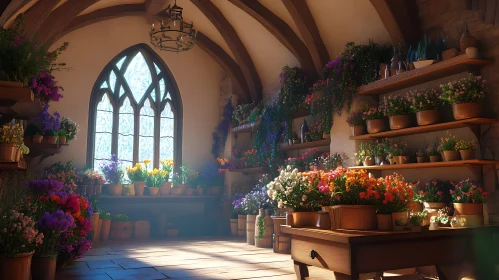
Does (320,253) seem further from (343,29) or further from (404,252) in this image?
(343,29)

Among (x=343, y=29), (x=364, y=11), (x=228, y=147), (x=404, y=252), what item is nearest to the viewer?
(x=404, y=252)

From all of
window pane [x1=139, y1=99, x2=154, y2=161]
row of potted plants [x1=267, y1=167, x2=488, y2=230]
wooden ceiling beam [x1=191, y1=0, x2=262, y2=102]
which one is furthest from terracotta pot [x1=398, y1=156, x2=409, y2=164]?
window pane [x1=139, y1=99, x2=154, y2=161]

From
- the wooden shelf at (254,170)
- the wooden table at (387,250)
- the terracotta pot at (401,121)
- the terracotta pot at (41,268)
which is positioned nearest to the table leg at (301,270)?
the wooden table at (387,250)

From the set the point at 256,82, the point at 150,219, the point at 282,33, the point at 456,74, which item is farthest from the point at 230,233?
the point at 456,74

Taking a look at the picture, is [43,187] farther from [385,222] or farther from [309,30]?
[309,30]

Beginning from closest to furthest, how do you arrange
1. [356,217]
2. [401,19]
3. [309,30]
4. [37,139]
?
1. [356,217]
2. [401,19]
3. [37,139]
4. [309,30]

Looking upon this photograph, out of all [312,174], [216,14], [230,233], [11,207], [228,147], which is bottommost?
[230,233]

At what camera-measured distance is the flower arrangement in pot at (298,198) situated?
357 centimetres

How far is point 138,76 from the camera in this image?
9.97 m

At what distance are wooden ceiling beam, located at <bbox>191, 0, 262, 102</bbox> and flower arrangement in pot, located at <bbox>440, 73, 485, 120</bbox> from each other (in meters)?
5.00

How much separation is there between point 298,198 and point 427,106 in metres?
→ 2.80

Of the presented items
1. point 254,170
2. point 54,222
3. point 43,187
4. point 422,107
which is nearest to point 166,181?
point 254,170

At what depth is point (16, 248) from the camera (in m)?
3.47

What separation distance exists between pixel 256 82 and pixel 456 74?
492cm
